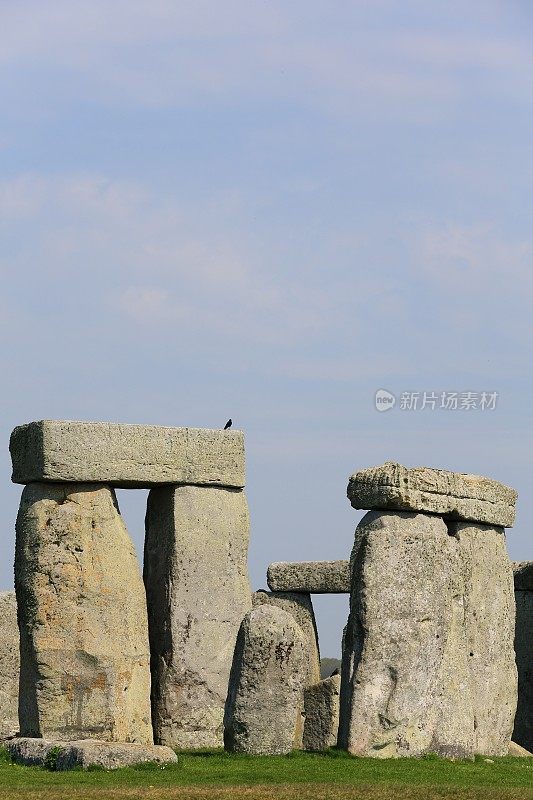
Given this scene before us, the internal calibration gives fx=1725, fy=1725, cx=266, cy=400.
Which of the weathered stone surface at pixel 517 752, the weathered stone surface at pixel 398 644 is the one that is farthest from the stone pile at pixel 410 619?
the weathered stone surface at pixel 517 752

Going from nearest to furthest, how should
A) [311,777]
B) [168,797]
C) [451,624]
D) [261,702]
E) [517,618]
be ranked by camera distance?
[168,797], [311,777], [261,702], [451,624], [517,618]

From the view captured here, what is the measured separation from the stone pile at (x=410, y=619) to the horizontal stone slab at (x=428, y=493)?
11 mm

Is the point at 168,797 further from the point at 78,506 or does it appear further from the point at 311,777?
the point at 78,506

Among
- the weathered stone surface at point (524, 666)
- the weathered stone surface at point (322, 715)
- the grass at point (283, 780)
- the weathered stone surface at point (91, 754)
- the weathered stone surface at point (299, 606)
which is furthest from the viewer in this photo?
the weathered stone surface at point (299, 606)

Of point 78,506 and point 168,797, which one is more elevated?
point 78,506

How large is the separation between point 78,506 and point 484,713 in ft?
17.2

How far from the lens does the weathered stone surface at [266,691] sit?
17562 millimetres

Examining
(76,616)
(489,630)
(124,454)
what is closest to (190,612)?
(76,616)

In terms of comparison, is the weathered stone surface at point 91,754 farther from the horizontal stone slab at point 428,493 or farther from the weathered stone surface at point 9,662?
the weathered stone surface at point 9,662

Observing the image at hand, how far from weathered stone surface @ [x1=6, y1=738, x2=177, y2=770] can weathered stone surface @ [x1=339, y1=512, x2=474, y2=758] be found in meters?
1.94

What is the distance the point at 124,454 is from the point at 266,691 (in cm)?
406

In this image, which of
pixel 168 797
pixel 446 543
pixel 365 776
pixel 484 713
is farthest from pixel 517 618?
pixel 168 797

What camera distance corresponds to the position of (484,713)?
19.8 meters

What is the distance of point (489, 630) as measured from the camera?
65.6ft
